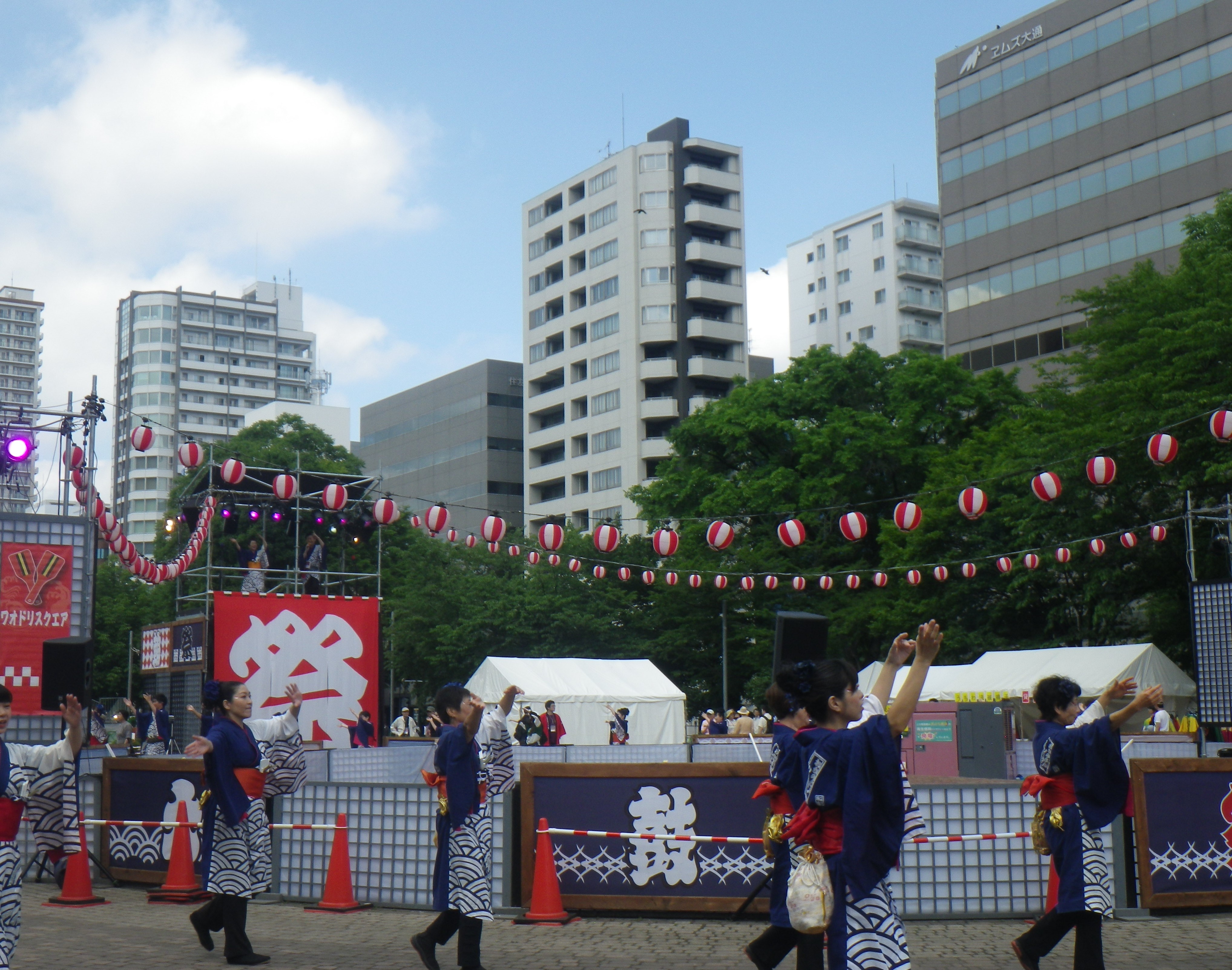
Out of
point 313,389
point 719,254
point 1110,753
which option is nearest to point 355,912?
point 1110,753

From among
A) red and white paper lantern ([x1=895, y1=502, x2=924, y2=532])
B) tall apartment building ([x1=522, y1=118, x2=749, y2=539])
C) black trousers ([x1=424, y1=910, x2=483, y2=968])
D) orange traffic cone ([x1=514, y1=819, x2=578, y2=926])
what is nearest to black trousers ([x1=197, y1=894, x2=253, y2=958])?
black trousers ([x1=424, y1=910, x2=483, y2=968])

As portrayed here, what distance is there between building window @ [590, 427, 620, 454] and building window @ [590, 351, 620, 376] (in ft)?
4.52

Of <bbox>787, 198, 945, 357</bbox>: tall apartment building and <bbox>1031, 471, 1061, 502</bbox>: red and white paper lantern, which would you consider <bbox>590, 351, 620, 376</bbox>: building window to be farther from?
<bbox>1031, 471, 1061, 502</bbox>: red and white paper lantern

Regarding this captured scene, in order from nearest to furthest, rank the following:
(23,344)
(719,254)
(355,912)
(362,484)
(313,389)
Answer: (355,912)
(362,484)
(719,254)
(313,389)
(23,344)

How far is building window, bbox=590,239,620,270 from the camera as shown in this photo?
68750 millimetres

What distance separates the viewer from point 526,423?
242 feet

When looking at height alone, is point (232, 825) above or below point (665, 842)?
above

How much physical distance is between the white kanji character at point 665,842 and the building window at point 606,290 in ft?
196

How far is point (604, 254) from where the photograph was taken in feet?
228

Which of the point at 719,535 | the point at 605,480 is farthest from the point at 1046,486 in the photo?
the point at 605,480

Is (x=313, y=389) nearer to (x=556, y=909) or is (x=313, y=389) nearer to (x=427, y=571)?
(x=427, y=571)

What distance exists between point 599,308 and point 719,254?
7.02 metres

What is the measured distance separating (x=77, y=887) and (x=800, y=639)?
6.60 m

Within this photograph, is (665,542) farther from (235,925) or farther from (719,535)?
(235,925)
